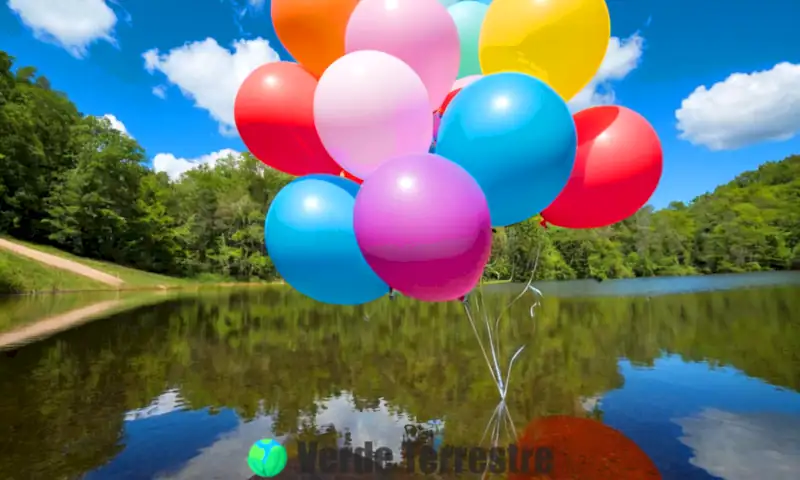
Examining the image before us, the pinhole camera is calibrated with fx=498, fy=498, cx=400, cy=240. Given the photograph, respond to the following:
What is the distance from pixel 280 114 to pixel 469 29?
1862 millimetres

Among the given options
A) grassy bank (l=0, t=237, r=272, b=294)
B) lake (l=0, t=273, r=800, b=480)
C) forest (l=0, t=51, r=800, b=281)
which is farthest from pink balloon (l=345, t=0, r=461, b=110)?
grassy bank (l=0, t=237, r=272, b=294)

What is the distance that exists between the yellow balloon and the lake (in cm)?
374

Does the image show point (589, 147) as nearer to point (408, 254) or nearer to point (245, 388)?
point (408, 254)

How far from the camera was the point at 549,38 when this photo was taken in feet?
12.0

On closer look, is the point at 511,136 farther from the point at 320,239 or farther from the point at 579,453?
the point at 579,453

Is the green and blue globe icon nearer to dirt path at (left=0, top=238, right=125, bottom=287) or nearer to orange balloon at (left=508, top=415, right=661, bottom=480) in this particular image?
orange balloon at (left=508, top=415, right=661, bottom=480)

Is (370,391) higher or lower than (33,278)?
lower

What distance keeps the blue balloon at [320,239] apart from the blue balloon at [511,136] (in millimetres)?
881

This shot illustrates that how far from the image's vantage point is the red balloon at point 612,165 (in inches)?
145

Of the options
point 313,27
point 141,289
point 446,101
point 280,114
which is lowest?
point 141,289

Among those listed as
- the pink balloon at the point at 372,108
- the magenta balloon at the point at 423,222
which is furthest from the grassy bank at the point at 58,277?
the magenta balloon at the point at 423,222

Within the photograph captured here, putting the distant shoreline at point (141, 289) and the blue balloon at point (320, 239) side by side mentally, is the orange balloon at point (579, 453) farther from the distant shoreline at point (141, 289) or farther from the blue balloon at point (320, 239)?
the distant shoreline at point (141, 289)

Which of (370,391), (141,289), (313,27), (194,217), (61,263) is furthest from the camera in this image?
(194,217)

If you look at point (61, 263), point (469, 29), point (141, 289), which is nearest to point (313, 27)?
point (469, 29)
